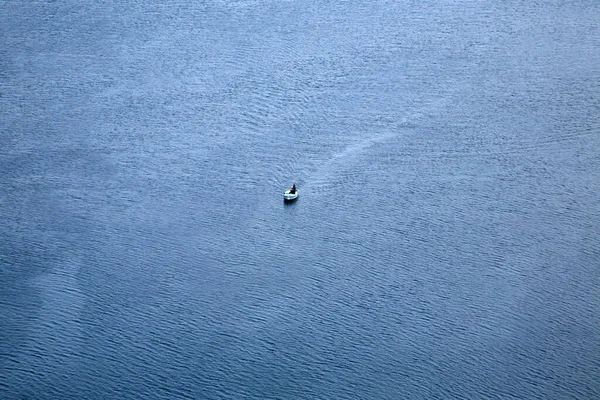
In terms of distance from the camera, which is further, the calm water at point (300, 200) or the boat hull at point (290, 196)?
the boat hull at point (290, 196)

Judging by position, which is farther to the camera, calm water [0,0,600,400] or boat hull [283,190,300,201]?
boat hull [283,190,300,201]

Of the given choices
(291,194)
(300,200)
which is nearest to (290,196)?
(291,194)

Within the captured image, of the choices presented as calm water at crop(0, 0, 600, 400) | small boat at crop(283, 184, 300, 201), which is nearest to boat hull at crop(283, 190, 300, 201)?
small boat at crop(283, 184, 300, 201)

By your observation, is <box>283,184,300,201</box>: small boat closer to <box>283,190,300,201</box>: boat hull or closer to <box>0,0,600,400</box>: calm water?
<box>283,190,300,201</box>: boat hull

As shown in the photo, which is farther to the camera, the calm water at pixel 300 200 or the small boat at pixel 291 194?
the small boat at pixel 291 194

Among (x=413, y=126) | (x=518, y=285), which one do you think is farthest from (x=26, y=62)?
(x=518, y=285)

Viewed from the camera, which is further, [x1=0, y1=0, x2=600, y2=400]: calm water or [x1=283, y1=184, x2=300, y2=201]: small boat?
[x1=283, y1=184, x2=300, y2=201]: small boat

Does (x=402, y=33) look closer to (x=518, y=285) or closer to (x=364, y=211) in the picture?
(x=364, y=211)

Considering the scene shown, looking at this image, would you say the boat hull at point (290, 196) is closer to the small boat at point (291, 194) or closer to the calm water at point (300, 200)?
the small boat at point (291, 194)

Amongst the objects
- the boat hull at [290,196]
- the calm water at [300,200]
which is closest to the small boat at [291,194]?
the boat hull at [290,196]
